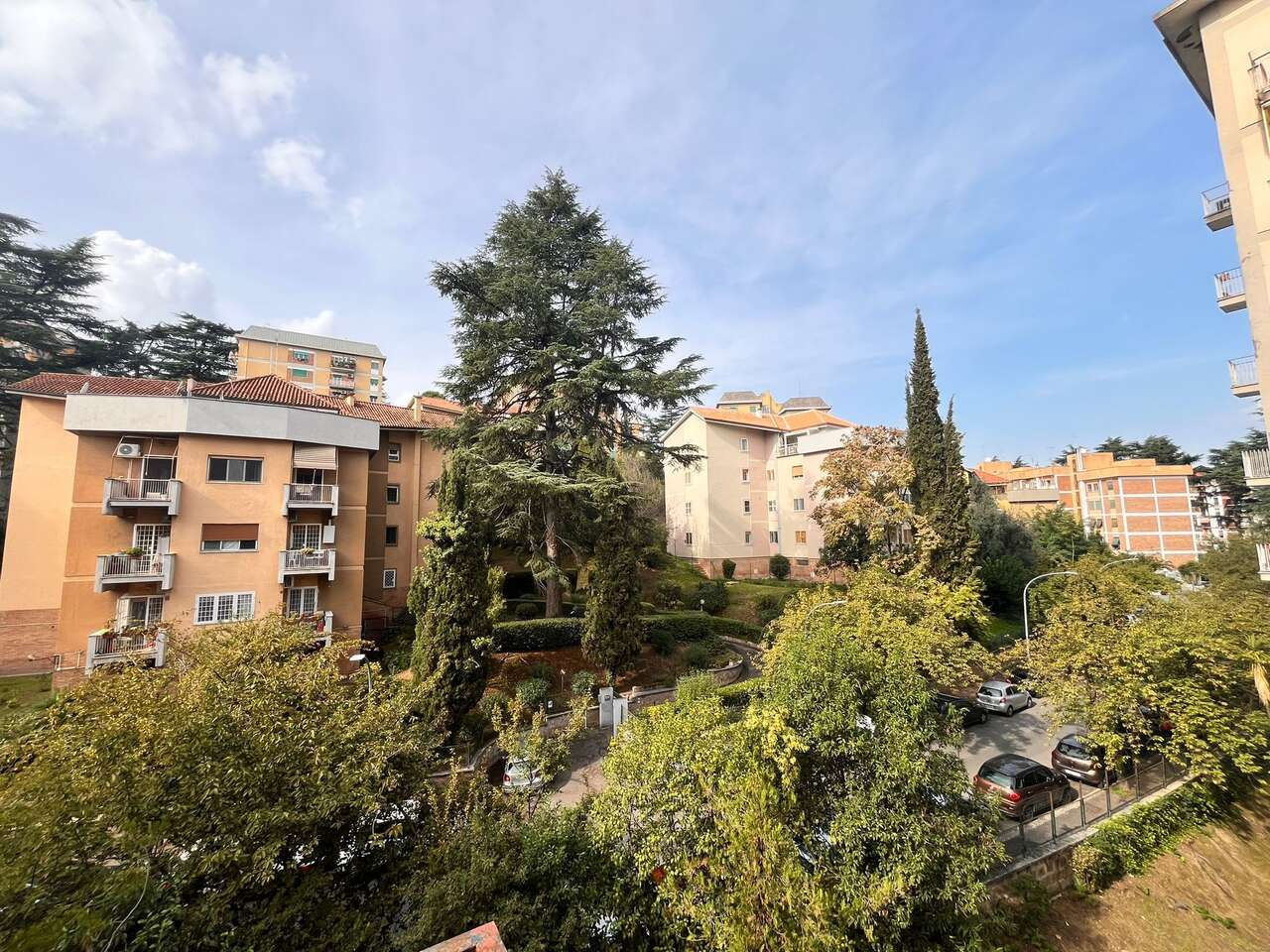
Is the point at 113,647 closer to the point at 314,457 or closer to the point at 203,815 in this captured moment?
the point at 314,457

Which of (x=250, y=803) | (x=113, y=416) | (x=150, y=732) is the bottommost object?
(x=250, y=803)

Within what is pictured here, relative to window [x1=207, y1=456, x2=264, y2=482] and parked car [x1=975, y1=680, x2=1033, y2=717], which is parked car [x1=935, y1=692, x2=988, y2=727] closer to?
parked car [x1=975, y1=680, x2=1033, y2=717]

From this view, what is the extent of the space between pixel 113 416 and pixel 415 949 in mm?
23570

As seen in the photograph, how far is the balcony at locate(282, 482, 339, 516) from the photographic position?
2095 cm

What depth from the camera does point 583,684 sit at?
62.8ft

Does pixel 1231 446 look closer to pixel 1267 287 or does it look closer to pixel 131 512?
pixel 1267 287

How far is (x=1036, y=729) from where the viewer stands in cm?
1980

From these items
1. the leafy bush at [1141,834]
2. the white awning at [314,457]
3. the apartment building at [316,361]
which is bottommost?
the leafy bush at [1141,834]

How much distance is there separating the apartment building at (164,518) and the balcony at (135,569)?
48 mm

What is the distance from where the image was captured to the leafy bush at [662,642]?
2317 centimetres

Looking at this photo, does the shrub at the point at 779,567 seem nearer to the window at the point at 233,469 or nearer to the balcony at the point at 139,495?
the window at the point at 233,469

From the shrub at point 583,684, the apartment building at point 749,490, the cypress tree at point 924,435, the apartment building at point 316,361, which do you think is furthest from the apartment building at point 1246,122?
the apartment building at point 316,361

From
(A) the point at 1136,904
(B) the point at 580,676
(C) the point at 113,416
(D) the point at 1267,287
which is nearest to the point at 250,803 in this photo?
(B) the point at 580,676

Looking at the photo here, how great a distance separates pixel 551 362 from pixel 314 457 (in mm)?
11416
